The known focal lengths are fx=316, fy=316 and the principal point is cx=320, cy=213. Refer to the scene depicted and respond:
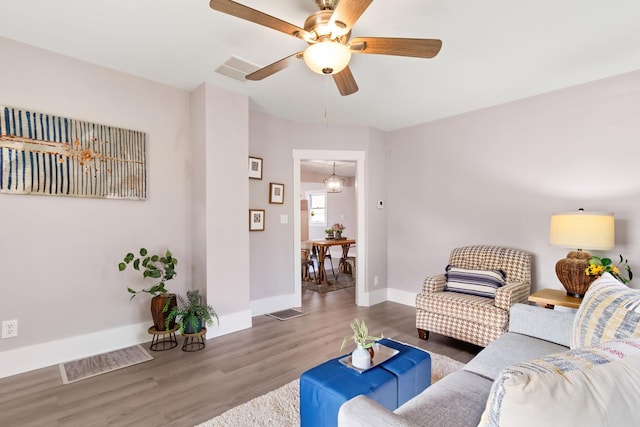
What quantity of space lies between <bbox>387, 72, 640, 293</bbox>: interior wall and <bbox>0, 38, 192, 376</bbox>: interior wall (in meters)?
3.01

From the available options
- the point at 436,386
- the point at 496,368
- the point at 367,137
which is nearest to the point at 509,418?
the point at 436,386

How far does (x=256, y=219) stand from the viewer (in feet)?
13.2

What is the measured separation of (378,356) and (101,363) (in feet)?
7.75

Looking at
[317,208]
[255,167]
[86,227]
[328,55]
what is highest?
[328,55]

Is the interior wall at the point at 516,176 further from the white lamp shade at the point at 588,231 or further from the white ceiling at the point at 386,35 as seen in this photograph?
the white lamp shade at the point at 588,231

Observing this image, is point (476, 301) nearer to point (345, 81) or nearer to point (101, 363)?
point (345, 81)

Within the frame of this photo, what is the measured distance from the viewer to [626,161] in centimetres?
293

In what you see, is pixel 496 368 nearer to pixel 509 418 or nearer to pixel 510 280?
pixel 509 418

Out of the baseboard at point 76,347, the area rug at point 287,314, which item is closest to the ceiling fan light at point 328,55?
the baseboard at point 76,347

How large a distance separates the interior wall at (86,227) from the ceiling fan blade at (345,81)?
1.92m

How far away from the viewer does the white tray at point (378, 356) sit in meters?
A: 1.73

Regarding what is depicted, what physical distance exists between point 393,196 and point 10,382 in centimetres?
448

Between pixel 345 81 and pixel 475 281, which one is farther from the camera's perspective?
pixel 475 281

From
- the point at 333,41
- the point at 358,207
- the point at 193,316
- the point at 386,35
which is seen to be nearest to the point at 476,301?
the point at 358,207
